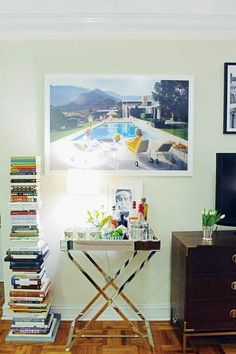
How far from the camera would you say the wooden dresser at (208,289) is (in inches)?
102

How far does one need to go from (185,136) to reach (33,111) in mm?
1300

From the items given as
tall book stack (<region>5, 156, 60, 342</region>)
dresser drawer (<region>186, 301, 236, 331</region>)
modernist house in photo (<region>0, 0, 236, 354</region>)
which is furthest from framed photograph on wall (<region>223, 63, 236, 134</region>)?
tall book stack (<region>5, 156, 60, 342</region>)

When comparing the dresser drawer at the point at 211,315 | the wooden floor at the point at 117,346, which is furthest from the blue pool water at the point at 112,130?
the wooden floor at the point at 117,346

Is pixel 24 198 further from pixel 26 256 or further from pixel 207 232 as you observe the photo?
Answer: pixel 207 232

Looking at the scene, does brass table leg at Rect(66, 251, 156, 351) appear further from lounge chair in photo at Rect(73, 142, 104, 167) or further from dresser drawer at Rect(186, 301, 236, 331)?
lounge chair in photo at Rect(73, 142, 104, 167)

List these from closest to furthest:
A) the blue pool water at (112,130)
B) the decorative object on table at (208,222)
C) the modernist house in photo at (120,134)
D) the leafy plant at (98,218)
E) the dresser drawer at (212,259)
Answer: the dresser drawer at (212,259) < the decorative object on table at (208,222) < the leafy plant at (98,218) < the modernist house in photo at (120,134) < the blue pool water at (112,130)

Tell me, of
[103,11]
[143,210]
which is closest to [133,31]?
[103,11]

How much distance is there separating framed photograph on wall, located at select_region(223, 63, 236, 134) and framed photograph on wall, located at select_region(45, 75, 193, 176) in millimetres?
297

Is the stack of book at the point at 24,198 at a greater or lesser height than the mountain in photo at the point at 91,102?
lesser

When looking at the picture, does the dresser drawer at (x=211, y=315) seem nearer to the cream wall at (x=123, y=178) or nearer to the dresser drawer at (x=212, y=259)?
the dresser drawer at (x=212, y=259)

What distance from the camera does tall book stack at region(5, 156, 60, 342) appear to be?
2.77m

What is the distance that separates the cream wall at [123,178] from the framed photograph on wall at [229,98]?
4cm

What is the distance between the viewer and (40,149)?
3.09 metres

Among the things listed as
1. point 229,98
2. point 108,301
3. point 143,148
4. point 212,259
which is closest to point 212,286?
point 212,259
